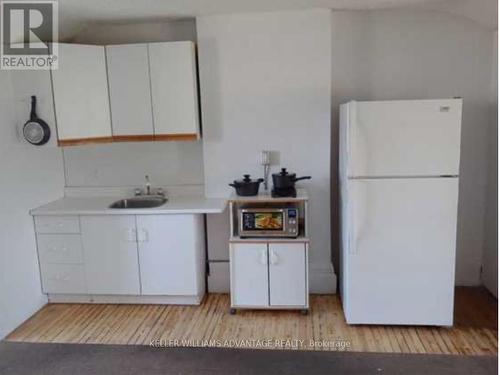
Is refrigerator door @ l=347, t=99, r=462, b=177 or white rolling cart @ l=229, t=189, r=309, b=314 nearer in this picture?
refrigerator door @ l=347, t=99, r=462, b=177

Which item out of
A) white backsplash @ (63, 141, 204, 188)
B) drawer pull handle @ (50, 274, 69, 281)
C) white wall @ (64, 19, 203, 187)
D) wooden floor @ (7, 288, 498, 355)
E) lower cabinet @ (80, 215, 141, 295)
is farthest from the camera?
white backsplash @ (63, 141, 204, 188)

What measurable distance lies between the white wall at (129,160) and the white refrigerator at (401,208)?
1.50 meters

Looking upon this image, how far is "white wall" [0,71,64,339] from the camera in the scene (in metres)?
3.07

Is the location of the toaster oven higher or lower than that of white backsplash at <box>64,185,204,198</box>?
lower

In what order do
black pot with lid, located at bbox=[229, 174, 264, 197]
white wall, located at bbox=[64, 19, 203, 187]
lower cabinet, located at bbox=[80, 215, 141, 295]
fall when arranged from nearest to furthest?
black pot with lid, located at bbox=[229, 174, 264, 197]
lower cabinet, located at bbox=[80, 215, 141, 295]
white wall, located at bbox=[64, 19, 203, 187]

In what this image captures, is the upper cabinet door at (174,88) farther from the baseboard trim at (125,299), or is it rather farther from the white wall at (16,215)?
the baseboard trim at (125,299)

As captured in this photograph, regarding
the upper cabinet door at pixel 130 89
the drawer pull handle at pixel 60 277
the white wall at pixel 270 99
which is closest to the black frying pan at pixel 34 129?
the upper cabinet door at pixel 130 89

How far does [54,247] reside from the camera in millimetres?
3439

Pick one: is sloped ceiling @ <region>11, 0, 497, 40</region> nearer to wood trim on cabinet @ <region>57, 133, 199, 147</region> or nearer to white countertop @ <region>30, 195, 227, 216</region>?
wood trim on cabinet @ <region>57, 133, 199, 147</region>

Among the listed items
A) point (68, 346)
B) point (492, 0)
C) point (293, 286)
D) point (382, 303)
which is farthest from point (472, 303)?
point (68, 346)

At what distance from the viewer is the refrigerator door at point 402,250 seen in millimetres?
2820

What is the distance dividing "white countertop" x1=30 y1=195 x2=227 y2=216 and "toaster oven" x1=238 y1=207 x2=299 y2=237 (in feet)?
0.71

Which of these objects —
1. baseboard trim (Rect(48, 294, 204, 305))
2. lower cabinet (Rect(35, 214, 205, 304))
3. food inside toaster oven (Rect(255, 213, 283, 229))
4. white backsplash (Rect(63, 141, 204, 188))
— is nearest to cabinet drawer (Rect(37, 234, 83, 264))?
lower cabinet (Rect(35, 214, 205, 304))

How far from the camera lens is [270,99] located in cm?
344
